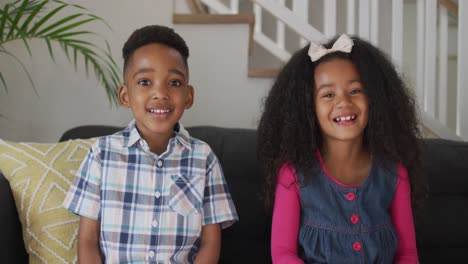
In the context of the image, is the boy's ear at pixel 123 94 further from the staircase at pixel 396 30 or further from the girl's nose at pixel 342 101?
the staircase at pixel 396 30

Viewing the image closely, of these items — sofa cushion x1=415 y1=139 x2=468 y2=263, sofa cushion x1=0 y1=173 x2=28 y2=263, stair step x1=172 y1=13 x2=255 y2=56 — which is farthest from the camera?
stair step x1=172 y1=13 x2=255 y2=56

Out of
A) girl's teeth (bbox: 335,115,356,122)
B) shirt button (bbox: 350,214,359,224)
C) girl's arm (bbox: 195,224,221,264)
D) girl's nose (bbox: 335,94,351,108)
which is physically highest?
girl's nose (bbox: 335,94,351,108)

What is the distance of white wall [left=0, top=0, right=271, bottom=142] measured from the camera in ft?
5.74

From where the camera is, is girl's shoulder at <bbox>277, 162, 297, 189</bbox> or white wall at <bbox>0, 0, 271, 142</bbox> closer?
girl's shoulder at <bbox>277, 162, 297, 189</bbox>

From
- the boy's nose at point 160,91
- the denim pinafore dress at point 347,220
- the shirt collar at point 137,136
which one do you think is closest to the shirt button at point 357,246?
the denim pinafore dress at point 347,220

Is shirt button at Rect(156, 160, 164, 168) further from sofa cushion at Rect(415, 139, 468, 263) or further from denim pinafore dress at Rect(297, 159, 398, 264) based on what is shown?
sofa cushion at Rect(415, 139, 468, 263)

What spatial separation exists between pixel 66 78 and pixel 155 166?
885mm

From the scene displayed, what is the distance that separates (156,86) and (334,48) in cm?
47

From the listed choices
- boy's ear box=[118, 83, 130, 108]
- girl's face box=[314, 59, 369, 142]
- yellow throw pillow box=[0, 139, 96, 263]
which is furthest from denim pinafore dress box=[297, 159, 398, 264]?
yellow throw pillow box=[0, 139, 96, 263]

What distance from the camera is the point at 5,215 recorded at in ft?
3.34

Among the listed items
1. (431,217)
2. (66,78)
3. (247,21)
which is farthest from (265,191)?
(66,78)

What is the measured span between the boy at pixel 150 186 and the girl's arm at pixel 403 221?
1.43ft

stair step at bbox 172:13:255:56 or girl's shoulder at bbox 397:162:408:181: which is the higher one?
stair step at bbox 172:13:255:56

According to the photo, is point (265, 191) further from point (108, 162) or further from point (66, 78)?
point (66, 78)
